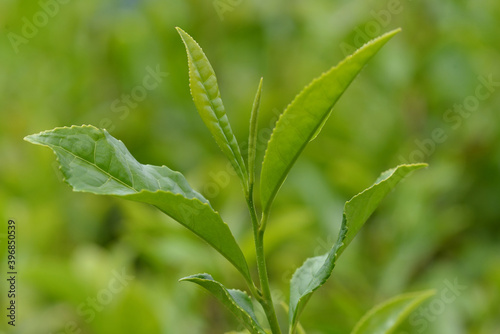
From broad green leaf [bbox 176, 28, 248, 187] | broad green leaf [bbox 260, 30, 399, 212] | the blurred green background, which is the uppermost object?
broad green leaf [bbox 176, 28, 248, 187]

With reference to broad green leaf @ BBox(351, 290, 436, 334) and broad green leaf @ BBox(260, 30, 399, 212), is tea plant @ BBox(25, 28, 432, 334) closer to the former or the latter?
broad green leaf @ BBox(260, 30, 399, 212)

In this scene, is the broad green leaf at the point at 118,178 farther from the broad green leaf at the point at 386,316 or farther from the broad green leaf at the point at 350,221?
the broad green leaf at the point at 386,316

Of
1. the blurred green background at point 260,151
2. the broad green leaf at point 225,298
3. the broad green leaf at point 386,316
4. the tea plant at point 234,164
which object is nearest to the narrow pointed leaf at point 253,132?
the tea plant at point 234,164

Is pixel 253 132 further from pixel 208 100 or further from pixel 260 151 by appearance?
pixel 260 151

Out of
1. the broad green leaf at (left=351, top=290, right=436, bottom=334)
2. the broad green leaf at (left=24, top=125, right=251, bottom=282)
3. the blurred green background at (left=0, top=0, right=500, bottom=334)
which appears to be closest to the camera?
the broad green leaf at (left=24, top=125, right=251, bottom=282)

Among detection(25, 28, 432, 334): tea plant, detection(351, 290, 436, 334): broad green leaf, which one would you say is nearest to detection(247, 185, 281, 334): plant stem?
detection(25, 28, 432, 334): tea plant

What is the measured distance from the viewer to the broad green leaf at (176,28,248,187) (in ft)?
2.29

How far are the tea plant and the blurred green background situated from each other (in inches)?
26.5

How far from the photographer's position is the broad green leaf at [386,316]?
2.70 ft

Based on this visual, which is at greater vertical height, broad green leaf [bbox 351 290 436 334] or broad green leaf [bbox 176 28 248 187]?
broad green leaf [bbox 176 28 248 187]

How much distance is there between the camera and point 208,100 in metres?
0.71

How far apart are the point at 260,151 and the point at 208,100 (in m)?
1.51

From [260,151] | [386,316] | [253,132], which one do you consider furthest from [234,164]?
[260,151]

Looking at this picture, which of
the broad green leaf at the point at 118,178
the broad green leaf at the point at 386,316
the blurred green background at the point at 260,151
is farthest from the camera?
the blurred green background at the point at 260,151
